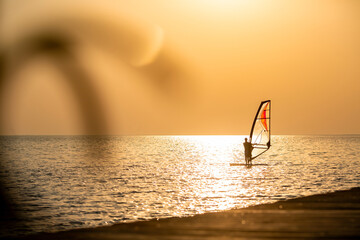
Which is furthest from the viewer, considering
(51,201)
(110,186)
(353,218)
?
(110,186)

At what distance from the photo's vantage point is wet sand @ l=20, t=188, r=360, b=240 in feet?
38.2

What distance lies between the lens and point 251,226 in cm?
1274

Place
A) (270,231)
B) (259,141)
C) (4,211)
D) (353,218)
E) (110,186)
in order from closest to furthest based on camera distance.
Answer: (270,231) → (353,218) → (4,211) → (110,186) → (259,141)

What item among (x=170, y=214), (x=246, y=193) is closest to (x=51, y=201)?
(x=170, y=214)

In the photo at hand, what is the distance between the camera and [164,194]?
29516 mm

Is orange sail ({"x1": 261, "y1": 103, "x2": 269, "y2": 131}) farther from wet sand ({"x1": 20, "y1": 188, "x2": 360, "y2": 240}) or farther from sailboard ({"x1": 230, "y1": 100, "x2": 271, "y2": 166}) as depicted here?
wet sand ({"x1": 20, "y1": 188, "x2": 360, "y2": 240})

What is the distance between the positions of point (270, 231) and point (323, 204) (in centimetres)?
570

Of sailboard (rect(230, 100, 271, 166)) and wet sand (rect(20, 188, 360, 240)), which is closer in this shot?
wet sand (rect(20, 188, 360, 240))

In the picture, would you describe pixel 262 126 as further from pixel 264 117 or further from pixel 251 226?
pixel 251 226

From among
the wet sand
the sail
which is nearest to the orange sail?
the sail

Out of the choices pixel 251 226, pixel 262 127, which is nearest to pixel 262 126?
pixel 262 127

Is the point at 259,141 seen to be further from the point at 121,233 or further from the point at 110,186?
the point at 121,233

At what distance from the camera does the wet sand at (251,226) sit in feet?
38.2

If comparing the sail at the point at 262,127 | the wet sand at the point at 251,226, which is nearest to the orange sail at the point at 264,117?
the sail at the point at 262,127
